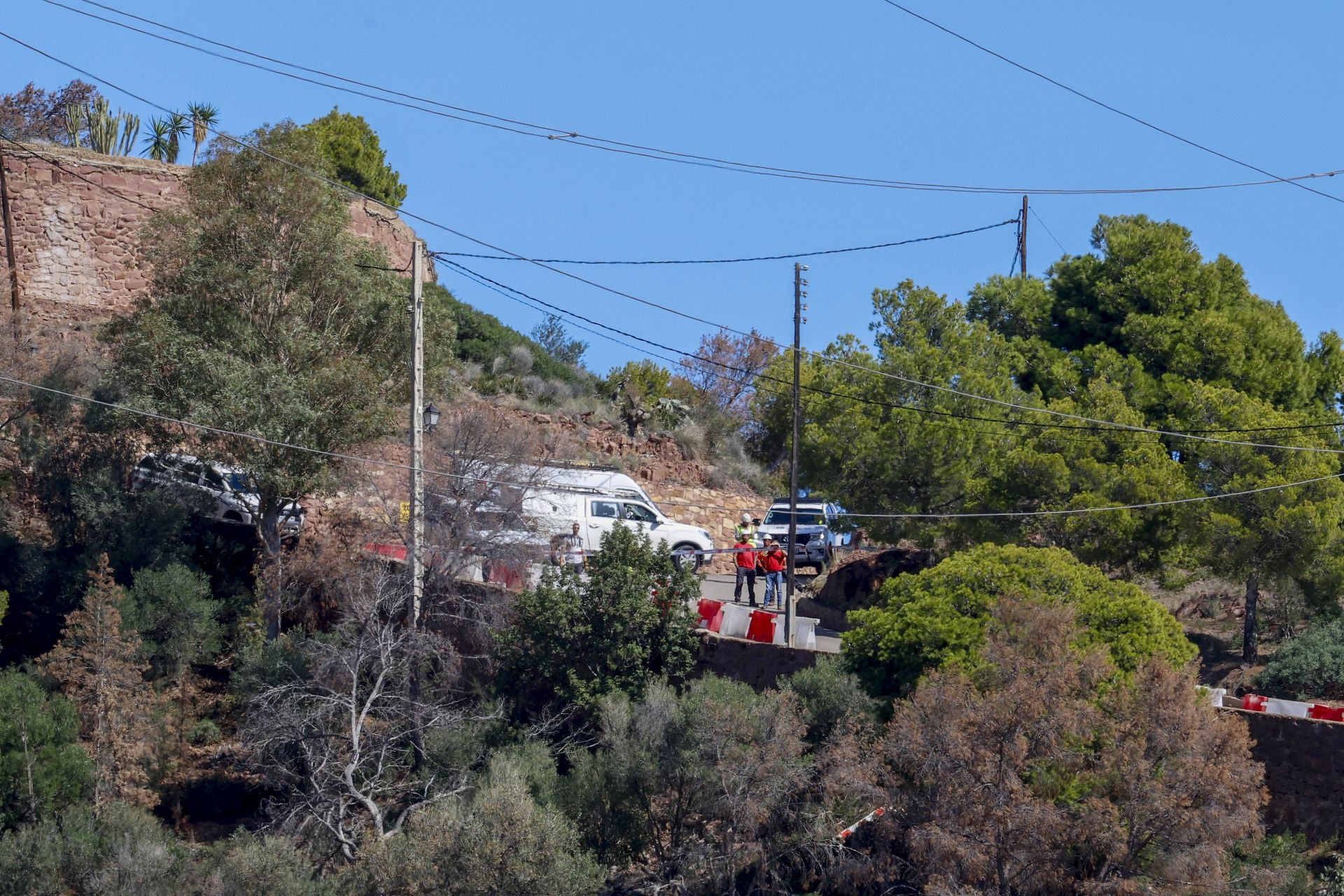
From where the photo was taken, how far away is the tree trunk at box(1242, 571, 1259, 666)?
24.1 metres

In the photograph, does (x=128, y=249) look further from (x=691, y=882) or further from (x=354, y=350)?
(x=691, y=882)

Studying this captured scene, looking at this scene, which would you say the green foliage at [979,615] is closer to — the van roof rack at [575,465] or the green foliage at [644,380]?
the van roof rack at [575,465]

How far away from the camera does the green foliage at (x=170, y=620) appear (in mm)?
24766

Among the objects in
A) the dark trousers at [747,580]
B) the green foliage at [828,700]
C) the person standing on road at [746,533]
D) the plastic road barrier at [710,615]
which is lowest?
the green foliage at [828,700]

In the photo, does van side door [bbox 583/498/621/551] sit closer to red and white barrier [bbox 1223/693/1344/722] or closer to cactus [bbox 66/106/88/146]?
red and white barrier [bbox 1223/693/1344/722]

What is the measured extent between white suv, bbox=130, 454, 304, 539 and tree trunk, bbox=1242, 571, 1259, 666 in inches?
625

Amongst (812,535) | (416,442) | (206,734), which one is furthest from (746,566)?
(206,734)

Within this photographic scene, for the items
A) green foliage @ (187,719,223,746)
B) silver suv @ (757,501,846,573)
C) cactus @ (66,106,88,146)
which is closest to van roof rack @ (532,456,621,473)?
silver suv @ (757,501,846,573)

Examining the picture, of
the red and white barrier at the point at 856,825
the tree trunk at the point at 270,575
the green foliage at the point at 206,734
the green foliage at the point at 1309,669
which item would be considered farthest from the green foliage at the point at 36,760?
the green foliage at the point at 1309,669

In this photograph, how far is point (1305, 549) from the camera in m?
23.6

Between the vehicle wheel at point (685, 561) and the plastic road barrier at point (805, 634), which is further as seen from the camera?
the vehicle wheel at point (685, 561)

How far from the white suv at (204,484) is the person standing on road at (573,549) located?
4756 millimetres

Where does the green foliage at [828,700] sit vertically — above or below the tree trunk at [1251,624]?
below

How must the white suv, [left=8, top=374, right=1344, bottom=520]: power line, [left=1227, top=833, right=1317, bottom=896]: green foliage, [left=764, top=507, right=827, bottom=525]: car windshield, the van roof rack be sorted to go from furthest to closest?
[left=764, top=507, right=827, bottom=525]: car windshield, the van roof rack, the white suv, [left=8, top=374, right=1344, bottom=520]: power line, [left=1227, top=833, right=1317, bottom=896]: green foliage
